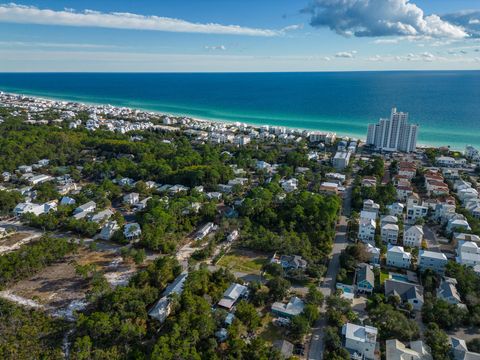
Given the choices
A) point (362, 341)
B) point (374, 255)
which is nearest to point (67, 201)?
point (374, 255)

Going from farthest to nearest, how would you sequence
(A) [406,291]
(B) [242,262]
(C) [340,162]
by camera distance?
(C) [340,162] < (B) [242,262] < (A) [406,291]

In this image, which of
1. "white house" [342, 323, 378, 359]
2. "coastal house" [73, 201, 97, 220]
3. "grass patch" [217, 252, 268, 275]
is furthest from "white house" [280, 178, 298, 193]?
"white house" [342, 323, 378, 359]

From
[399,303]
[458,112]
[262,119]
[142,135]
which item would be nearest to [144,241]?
[399,303]

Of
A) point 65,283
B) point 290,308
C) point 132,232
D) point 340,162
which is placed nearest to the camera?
point 290,308

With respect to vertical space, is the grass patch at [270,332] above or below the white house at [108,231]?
below

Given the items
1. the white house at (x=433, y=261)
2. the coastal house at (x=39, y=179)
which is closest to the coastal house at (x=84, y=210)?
the coastal house at (x=39, y=179)

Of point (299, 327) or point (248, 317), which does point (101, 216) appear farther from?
point (299, 327)

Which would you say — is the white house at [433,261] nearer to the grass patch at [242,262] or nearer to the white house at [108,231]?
the grass patch at [242,262]

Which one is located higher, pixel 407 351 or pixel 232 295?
pixel 407 351
